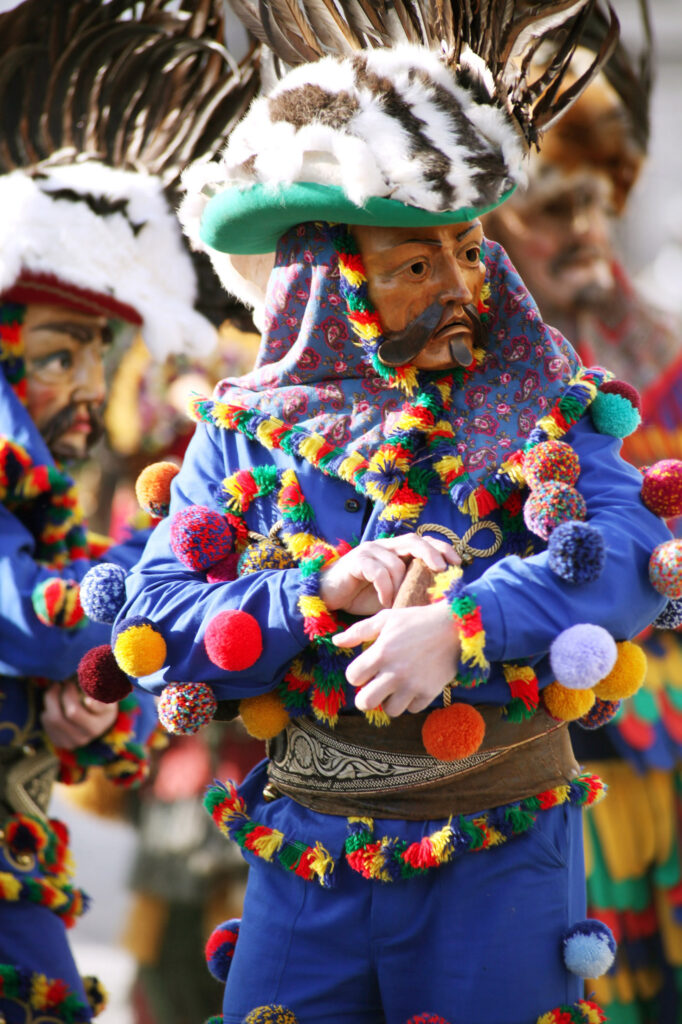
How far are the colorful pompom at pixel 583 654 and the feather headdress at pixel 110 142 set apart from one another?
6.09 feet

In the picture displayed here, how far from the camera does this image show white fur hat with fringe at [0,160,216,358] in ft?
11.0

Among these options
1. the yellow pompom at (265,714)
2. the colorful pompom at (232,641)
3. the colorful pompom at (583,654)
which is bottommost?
the yellow pompom at (265,714)

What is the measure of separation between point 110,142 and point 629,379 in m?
2.13

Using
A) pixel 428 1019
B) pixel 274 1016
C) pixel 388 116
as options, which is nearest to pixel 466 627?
pixel 428 1019

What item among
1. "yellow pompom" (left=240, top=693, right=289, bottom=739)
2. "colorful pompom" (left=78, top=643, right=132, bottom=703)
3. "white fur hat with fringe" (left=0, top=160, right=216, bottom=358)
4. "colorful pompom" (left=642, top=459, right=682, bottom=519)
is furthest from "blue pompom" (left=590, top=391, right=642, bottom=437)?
"white fur hat with fringe" (left=0, top=160, right=216, bottom=358)

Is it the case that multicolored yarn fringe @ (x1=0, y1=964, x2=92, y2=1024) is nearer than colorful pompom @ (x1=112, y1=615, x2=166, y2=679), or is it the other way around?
colorful pompom @ (x1=112, y1=615, x2=166, y2=679)

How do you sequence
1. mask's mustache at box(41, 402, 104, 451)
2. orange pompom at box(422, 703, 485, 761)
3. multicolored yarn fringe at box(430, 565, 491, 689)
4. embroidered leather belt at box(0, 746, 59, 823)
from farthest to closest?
mask's mustache at box(41, 402, 104, 451) → embroidered leather belt at box(0, 746, 59, 823) → orange pompom at box(422, 703, 485, 761) → multicolored yarn fringe at box(430, 565, 491, 689)

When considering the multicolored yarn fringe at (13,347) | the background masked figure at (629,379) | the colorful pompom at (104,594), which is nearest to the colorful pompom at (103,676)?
the colorful pompom at (104,594)

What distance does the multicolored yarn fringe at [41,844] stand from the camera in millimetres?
3141

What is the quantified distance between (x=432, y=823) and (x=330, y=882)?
0.20 m

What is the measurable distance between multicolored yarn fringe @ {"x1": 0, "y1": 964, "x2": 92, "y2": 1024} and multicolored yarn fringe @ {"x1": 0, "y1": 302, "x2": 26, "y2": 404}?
144 cm

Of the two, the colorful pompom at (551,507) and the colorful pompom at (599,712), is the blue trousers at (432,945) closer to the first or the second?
the colorful pompom at (599,712)

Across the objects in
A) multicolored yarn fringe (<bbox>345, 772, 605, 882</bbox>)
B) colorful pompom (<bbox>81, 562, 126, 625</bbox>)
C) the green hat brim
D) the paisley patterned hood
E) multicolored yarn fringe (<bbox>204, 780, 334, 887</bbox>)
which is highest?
the green hat brim

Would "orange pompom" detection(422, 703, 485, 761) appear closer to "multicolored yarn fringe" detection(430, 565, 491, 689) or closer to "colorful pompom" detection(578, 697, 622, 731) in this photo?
"multicolored yarn fringe" detection(430, 565, 491, 689)
